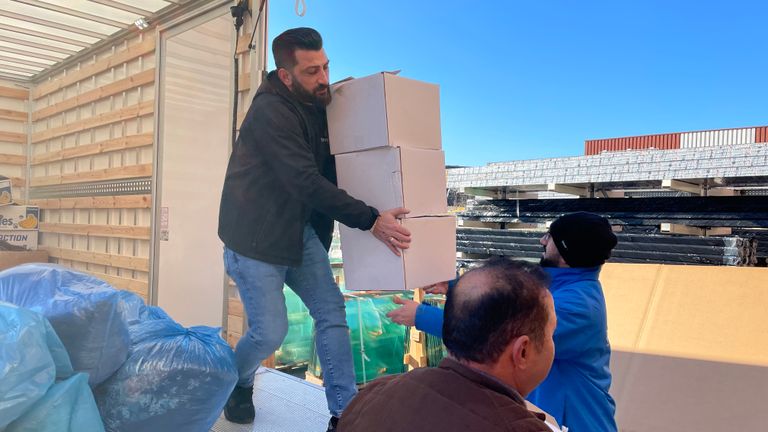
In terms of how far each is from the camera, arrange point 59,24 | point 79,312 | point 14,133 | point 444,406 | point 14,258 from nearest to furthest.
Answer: point 444,406 < point 79,312 < point 59,24 < point 14,258 < point 14,133

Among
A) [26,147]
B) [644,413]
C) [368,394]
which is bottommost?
[644,413]

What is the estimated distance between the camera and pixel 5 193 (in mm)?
6410

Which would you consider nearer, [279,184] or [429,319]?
[429,319]

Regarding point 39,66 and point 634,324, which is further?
point 39,66

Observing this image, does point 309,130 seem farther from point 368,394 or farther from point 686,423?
point 686,423

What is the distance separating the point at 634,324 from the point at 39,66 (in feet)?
21.3

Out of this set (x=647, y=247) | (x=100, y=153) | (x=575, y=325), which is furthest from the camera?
(x=100, y=153)

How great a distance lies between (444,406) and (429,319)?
887 mm

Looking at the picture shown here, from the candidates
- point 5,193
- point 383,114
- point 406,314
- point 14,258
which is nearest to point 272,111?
point 383,114

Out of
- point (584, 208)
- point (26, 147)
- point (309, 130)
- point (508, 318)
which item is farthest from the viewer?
point (26, 147)

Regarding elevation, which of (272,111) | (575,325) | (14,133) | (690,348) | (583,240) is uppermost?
(14,133)

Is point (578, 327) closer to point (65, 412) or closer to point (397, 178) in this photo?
point (397, 178)

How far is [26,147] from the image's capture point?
6.68 metres

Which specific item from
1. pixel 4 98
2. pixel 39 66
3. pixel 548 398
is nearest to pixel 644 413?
pixel 548 398
